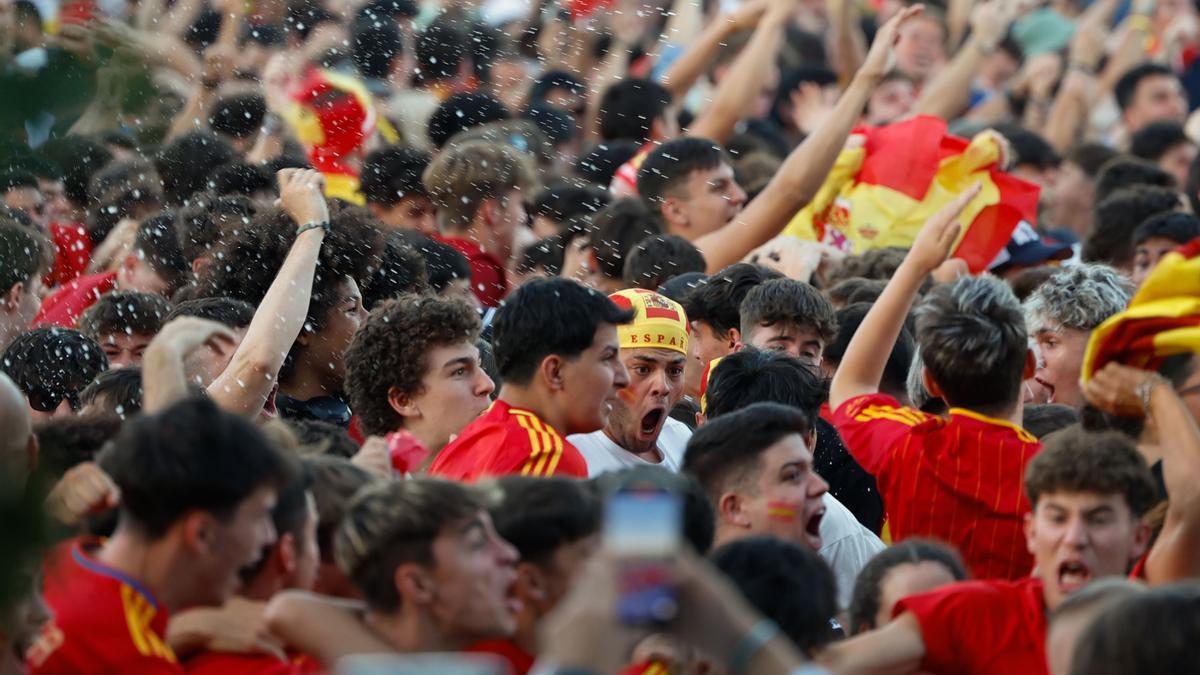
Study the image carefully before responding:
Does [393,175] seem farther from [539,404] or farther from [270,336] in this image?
[539,404]

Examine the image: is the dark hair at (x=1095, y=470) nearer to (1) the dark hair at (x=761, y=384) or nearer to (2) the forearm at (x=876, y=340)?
(1) the dark hair at (x=761, y=384)

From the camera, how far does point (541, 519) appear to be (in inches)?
170

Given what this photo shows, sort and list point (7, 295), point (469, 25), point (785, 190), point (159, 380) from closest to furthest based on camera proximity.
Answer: point (159, 380) < point (7, 295) < point (785, 190) < point (469, 25)

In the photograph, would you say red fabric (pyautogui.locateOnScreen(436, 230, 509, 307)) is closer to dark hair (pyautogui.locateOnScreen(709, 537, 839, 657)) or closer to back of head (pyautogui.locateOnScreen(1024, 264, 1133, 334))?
back of head (pyautogui.locateOnScreen(1024, 264, 1133, 334))

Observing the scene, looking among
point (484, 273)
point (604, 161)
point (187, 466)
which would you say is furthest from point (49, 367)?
point (604, 161)

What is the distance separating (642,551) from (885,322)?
12.6ft

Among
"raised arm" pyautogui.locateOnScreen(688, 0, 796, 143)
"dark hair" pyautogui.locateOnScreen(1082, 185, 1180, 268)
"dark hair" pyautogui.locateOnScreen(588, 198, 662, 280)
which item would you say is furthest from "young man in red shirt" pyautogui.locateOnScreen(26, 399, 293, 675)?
"raised arm" pyautogui.locateOnScreen(688, 0, 796, 143)

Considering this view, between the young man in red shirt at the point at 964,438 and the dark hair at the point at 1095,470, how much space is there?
33.7 inches

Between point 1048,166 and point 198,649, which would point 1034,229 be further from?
point 198,649

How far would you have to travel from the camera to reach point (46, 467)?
2.95 meters

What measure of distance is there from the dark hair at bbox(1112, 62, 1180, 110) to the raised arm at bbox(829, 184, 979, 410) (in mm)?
8783

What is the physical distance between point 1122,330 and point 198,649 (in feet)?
7.67

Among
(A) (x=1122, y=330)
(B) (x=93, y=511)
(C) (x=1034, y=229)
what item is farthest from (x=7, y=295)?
(C) (x=1034, y=229)

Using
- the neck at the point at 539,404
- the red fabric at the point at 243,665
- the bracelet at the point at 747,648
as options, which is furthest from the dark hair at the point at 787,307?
the bracelet at the point at 747,648
